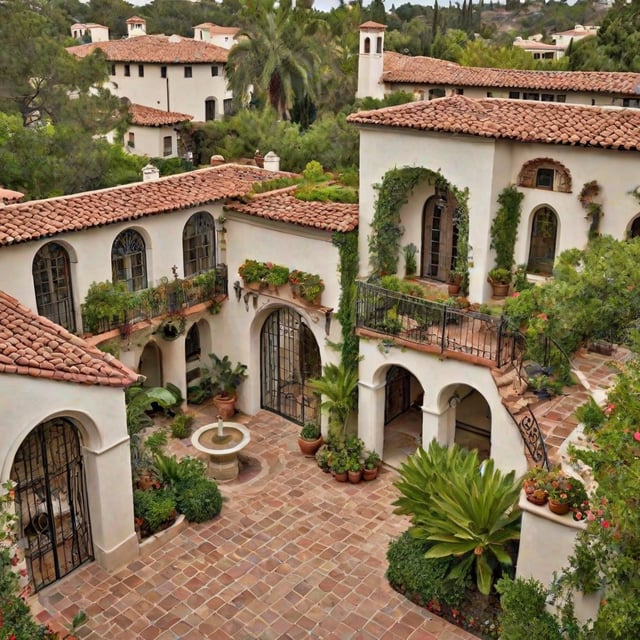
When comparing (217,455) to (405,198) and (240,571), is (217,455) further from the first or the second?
(405,198)

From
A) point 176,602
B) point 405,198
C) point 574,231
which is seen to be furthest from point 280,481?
point 574,231

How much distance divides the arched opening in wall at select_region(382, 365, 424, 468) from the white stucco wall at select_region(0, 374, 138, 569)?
7030 mm

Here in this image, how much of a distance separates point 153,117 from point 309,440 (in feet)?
113

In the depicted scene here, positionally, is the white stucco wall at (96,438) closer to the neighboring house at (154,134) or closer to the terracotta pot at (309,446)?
the terracotta pot at (309,446)

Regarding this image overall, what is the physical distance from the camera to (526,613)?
34.5 ft

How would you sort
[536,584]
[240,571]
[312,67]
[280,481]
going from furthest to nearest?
[312,67] → [280,481] → [240,571] → [536,584]

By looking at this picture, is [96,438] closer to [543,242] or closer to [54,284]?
[54,284]

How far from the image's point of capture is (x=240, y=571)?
15031 mm

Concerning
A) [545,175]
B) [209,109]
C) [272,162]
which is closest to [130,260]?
[272,162]

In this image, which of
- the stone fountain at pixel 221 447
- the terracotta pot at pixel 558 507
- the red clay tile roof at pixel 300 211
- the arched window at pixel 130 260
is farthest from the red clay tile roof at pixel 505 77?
the terracotta pot at pixel 558 507

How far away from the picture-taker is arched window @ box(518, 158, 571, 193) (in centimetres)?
1684

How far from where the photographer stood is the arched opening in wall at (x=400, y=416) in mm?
19391

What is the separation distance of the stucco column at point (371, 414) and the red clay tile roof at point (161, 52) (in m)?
41.0

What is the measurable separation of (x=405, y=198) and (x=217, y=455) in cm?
780
